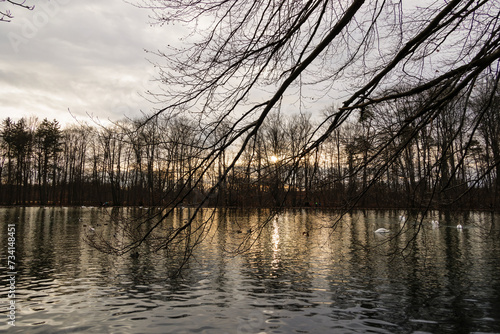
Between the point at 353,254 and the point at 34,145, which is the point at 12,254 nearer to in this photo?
the point at 353,254

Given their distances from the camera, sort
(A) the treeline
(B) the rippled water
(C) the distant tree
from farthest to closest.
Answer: (C) the distant tree → (B) the rippled water → (A) the treeline

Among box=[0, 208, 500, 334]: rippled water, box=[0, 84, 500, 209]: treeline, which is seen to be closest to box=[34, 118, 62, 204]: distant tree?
box=[0, 208, 500, 334]: rippled water

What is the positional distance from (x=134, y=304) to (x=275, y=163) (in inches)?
188

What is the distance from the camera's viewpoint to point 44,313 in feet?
21.0

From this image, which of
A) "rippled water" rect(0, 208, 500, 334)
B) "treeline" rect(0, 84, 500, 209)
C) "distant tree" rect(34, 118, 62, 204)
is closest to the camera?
"treeline" rect(0, 84, 500, 209)

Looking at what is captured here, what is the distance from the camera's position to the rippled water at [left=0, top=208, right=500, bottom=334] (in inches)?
232

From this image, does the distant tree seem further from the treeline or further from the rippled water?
the treeline

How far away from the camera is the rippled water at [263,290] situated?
5.90 meters

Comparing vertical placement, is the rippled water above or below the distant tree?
below

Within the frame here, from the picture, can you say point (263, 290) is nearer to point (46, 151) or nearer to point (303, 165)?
point (303, 165)

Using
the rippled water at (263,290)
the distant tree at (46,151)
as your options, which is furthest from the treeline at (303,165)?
the distant tree at (46,151)

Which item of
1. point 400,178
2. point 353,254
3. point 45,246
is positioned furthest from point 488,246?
point 45,246

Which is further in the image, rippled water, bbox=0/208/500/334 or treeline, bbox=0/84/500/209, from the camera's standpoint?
rippled water, bbox=0/208/500/334

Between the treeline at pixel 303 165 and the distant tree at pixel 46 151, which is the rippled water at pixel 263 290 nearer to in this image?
the treeline at pixel 303 165
